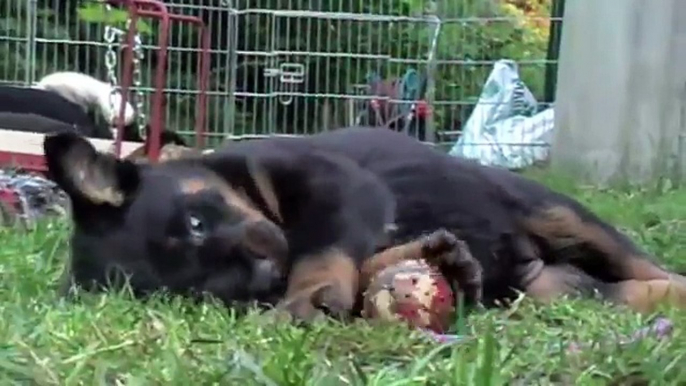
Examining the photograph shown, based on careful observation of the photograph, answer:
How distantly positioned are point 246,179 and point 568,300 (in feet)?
2.06

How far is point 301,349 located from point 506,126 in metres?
5.76

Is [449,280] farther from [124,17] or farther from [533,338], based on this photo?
[124,17]

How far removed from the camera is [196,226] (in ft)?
8.27

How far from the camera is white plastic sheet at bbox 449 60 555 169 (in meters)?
7.36

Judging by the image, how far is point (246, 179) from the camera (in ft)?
8.84

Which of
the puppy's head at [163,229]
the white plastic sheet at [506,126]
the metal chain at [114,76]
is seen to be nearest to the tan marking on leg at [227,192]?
the puppy's head at [163,229]

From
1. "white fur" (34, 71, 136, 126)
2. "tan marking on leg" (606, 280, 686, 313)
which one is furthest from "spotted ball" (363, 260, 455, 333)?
"white fur" (34, 71, 136, 126)

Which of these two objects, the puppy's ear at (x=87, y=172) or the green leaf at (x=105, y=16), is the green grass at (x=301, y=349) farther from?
the green leaf at (x=105, y=16)

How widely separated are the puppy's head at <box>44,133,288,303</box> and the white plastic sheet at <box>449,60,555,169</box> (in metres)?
4.63

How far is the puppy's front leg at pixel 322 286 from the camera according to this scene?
7.84 ft

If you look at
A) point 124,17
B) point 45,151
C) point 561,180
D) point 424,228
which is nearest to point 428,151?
point 424,228

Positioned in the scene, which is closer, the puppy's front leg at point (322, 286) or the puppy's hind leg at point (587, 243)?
the puppy's front leg at point (322, 286)

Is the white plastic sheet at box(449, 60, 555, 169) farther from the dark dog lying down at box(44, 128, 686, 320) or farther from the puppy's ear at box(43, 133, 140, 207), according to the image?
the puppy's ear at box(43, 133, 140, 207)

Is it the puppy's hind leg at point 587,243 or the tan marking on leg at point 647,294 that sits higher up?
the puppy's hind leg at point 587,243
